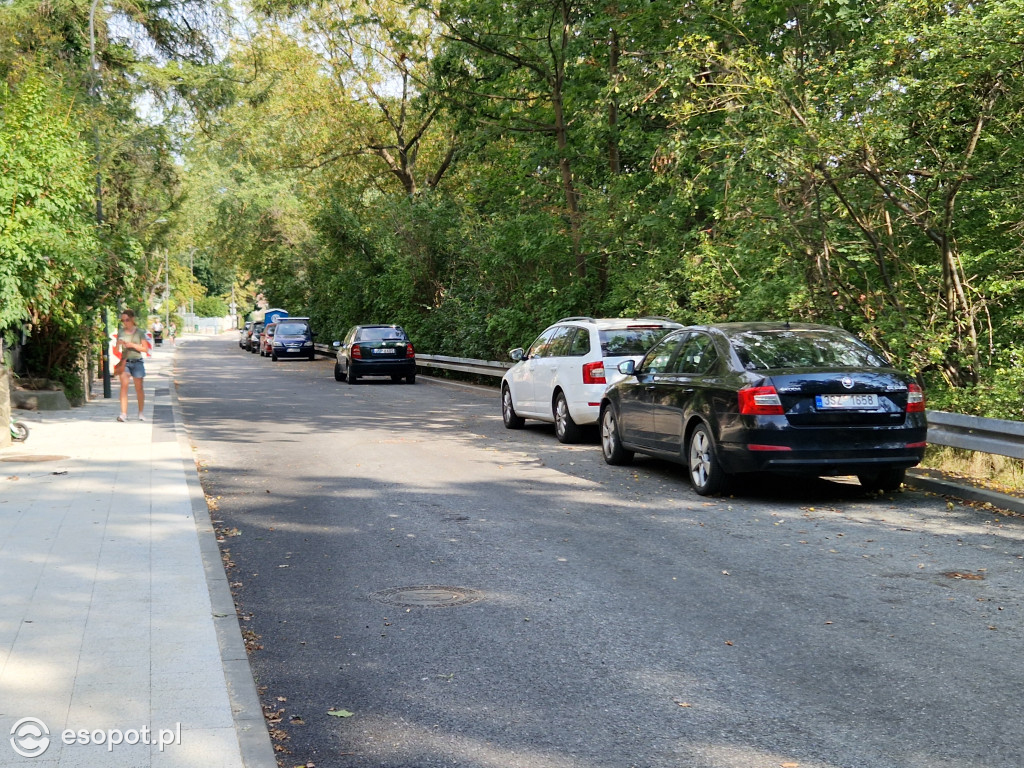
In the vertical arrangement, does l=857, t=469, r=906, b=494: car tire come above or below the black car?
below

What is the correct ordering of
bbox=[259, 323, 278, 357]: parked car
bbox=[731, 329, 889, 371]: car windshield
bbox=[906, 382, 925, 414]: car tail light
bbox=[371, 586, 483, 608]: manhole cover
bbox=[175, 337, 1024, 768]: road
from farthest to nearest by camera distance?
bbox=[259, 323, 278, 357]: parked car, bbox=[731, 329, 889, 371]: car windshield, bbox=[906, 382, 925, 414]: car tail light, bbox=[371, 586, 483, 608]: manhole cover, bbox=[175, 337, 1024, 768]: road

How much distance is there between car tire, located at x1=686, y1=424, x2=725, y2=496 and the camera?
410 inches

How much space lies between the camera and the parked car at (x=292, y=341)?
51156 millimetres

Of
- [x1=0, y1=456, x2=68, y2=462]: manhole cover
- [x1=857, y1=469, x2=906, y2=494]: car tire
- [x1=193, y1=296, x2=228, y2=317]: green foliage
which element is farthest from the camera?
→ [x1=193, y1=296, x2=228, y2=317]: green foliage

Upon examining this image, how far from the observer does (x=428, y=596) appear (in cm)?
680

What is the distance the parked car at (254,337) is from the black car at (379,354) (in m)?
35.2

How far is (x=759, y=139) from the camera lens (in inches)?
527

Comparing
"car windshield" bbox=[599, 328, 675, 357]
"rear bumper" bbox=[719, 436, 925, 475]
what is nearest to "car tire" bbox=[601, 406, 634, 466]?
"car windshield" bbox=[599, 328, 675, 357]

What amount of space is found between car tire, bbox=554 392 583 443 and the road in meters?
3.14

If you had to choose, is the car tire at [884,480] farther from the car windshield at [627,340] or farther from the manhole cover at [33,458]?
the manhole cover at [33,458]

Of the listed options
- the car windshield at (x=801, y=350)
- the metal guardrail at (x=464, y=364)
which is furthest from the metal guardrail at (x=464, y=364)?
the car windshield at (x=801, y=350)

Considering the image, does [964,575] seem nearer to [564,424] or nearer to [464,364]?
[564,424]

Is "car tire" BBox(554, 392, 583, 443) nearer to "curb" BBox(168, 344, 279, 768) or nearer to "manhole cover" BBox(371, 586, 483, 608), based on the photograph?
"curb" BBox(168, 344, 279, 768)

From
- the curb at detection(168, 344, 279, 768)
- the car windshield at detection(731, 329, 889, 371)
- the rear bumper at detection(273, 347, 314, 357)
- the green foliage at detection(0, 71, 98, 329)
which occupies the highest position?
the green foliage at detection(0, 71, 98, 329)
